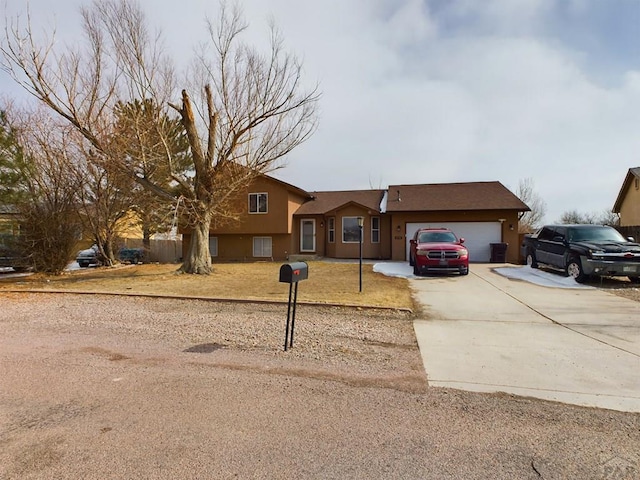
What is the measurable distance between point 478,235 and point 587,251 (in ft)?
29.9

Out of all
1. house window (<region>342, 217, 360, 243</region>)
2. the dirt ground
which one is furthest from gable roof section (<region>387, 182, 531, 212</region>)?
the dirt ground

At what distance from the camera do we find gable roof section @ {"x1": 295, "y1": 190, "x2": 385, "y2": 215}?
930 inches

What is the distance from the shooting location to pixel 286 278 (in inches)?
208

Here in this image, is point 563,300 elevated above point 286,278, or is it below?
below

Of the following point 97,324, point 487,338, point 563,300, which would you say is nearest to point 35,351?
point 97,324

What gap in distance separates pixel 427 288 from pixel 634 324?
5.11 meters

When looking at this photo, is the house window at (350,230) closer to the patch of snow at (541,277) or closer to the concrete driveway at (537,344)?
the patch of snow at (541,277)

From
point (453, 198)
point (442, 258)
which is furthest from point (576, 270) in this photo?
point (453, 198)

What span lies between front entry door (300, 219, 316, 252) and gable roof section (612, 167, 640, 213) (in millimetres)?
21458

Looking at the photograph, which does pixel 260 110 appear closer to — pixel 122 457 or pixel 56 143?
pixel 56 143

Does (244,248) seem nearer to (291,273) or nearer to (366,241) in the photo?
(366,241)

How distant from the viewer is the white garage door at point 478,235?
67.9ft

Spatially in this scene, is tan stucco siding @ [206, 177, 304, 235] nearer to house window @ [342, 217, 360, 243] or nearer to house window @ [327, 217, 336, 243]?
house window @ [327, 217, 336, 243]

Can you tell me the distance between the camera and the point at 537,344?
230 inches
